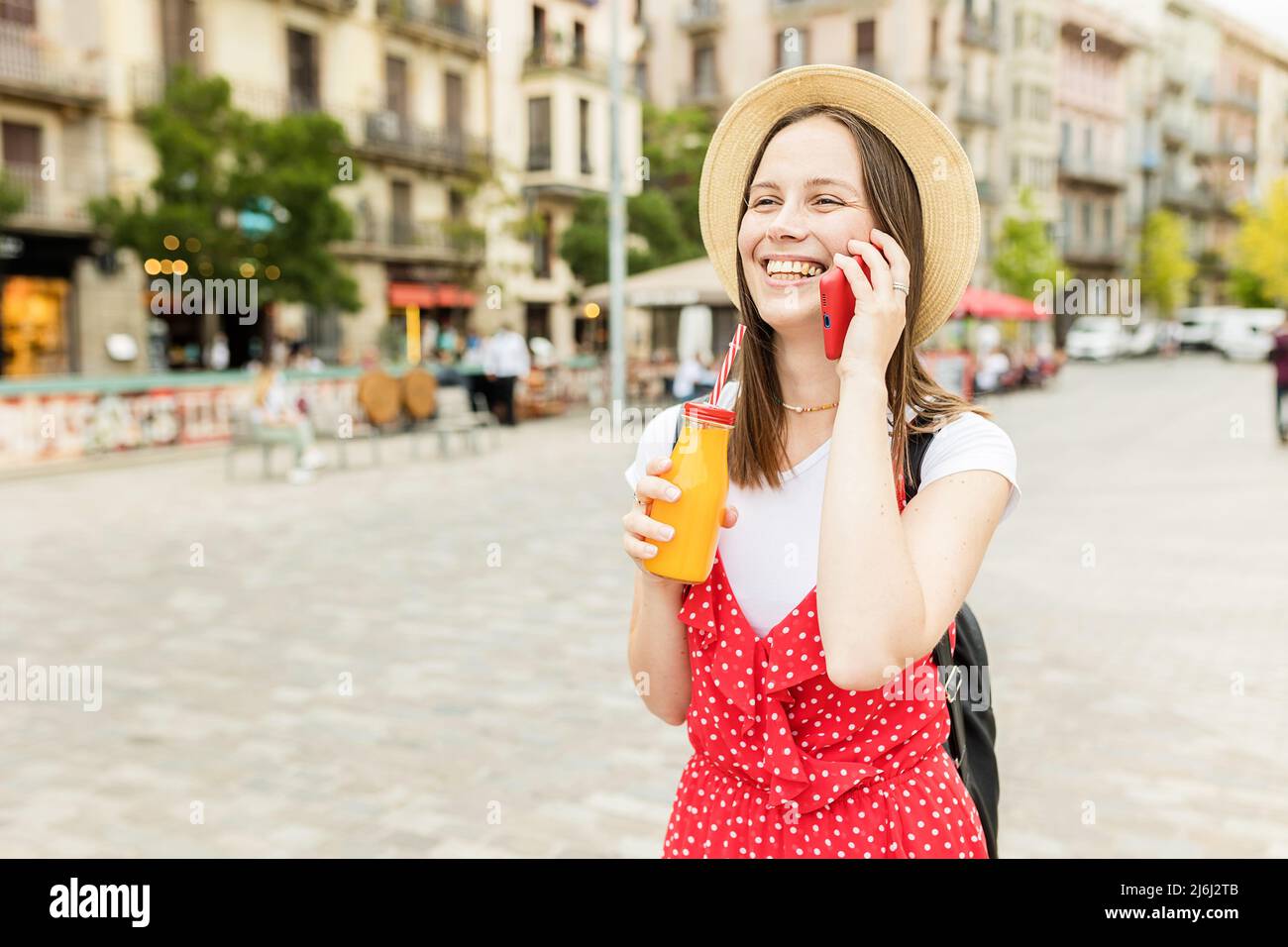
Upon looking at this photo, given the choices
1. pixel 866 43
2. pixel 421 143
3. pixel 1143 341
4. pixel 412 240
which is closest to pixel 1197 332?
pixel 1143 341

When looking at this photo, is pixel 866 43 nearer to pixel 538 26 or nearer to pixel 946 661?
pixel 538 26

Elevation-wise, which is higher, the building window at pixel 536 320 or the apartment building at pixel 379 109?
the apartment building at pixel 379 109

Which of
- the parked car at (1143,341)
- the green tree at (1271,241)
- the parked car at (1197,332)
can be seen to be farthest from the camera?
the green tree at (1271,241)

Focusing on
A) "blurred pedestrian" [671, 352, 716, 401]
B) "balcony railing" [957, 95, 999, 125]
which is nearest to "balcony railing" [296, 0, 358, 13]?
"blurred pedestrian" [671, 352, 716, 401]

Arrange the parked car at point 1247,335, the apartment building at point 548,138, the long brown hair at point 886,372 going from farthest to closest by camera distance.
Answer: the parked car at point 1247,335 → the apartment building at point 548,138 → the long brown hair at point 886,372

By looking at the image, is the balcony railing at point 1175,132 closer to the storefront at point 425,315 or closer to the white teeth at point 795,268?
the storefront at point 425,315

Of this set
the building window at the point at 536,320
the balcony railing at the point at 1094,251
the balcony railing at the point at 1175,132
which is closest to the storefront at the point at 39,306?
the building window at the point at 536,320

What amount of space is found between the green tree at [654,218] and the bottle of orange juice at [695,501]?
2709cm

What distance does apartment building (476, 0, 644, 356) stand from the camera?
3450 cm

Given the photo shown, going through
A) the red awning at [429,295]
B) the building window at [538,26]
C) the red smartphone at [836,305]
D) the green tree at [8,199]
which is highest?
the building window at [538,26]

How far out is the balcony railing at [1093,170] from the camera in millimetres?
56409

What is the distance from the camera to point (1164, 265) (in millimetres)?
59312

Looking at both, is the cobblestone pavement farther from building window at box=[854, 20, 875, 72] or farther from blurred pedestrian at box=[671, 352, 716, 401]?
building window at box=[854, 20, 875, 72]
